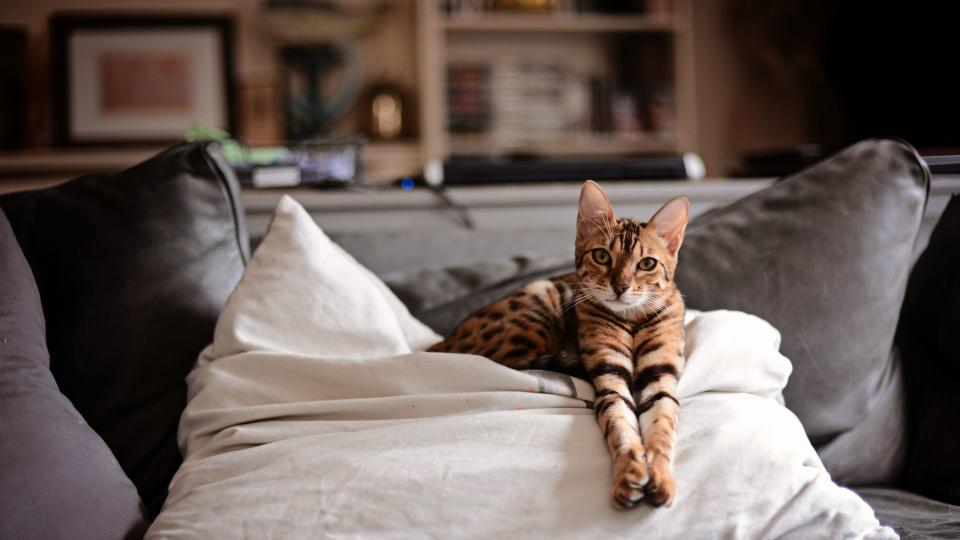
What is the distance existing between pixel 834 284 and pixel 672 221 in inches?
11.7

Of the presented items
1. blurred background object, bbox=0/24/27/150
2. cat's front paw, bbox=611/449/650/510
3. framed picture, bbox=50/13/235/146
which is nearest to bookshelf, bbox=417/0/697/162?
framed picture, bbox=50/13/235/146

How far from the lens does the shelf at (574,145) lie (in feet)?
11.4

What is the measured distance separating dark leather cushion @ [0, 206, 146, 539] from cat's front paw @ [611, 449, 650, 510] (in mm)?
526

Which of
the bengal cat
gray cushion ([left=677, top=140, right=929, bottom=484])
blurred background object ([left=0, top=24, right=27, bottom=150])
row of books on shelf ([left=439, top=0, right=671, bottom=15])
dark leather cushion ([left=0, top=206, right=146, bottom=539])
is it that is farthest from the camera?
row of books on shelf ([left=439, top=0, right=671, bottom=15])

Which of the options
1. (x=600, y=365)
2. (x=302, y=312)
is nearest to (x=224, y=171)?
(x=302, y=312)

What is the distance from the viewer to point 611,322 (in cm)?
106

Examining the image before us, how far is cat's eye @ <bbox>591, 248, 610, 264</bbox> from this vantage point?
1.03 metres

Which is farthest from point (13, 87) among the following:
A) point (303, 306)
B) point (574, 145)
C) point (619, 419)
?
point (619, 419)

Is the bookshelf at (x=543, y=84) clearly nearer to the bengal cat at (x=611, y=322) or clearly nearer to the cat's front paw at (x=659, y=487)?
the bengal cat at (x=611, y=322)

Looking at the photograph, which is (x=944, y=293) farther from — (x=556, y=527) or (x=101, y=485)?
(x=101, y=485)

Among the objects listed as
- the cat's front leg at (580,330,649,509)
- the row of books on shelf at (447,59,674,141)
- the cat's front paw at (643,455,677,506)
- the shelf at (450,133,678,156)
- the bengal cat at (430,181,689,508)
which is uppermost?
the row of books on shelf at (447,59,674,141)

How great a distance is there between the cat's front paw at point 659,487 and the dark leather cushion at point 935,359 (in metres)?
0.55

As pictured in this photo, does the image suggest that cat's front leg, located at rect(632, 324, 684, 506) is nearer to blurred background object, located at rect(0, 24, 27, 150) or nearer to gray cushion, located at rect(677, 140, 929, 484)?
gray cushion, located at rect(677, 140, 929, 484)

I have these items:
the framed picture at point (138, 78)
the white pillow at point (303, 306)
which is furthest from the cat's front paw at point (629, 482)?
the framed picture at point (138, 78)
